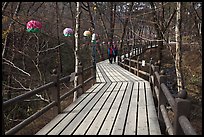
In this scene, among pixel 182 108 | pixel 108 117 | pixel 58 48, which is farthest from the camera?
pixel 58 48

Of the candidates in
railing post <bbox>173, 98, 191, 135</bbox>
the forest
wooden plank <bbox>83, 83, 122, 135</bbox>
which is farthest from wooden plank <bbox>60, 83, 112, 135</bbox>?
railing post <bbox>173, 98, 191, 135</bbox>

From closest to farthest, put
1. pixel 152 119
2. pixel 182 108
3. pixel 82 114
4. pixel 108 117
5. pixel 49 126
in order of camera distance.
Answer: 1. pixel 182 108
2. pixel 49 126
3. pixel 152 119
4. pixel 108 117
5. pixel 82 114

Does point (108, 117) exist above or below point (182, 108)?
below

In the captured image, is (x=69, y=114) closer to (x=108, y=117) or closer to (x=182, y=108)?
(x=108, y=117)

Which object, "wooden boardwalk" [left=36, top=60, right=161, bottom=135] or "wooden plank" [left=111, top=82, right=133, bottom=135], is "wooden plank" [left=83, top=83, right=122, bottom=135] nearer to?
"wooden boardwalk" [left=36, top=60, right=161, bottom=135]

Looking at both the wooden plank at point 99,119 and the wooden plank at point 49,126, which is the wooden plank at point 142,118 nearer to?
the wooden plank at point 99,119

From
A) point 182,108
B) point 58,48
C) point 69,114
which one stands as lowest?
point 69,114

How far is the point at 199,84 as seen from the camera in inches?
631

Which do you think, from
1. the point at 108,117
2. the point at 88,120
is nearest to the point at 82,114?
the point at 88,120

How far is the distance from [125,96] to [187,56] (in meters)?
21.0

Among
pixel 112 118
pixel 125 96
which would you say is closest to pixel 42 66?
pixel 125 96

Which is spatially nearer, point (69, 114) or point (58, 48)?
point (69, 114)

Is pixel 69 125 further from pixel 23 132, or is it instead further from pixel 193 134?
pixel 23 132

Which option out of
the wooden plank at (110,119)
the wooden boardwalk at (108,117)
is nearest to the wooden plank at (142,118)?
the wooden boardwalk at (108,117)
